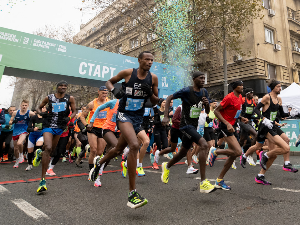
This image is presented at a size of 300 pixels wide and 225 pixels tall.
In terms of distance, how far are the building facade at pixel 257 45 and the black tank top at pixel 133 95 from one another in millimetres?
16408

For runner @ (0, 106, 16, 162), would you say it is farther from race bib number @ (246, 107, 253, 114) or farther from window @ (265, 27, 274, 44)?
window @ (265, 27, 274, 44)

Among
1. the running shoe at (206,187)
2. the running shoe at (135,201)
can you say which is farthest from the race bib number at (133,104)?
the running shoe at (206,187)

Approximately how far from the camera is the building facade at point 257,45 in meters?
19.4

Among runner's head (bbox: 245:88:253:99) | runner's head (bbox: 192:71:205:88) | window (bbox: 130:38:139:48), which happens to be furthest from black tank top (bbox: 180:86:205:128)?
window (bbox: 130:38:139:48)

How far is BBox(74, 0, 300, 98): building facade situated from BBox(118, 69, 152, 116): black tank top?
16.4 m

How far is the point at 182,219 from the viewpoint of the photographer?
2.68m

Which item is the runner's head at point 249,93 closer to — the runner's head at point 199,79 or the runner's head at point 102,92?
the runner's head at point 199,79

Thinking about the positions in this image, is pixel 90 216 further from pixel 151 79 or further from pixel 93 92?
pixel 93 92

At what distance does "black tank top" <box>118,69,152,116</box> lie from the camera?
3.32m

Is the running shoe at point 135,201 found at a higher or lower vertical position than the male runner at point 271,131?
lower

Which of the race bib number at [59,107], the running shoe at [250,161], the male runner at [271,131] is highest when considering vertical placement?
the race bib number at [59,107]

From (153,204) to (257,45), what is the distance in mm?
20401

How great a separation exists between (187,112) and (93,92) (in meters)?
23.7

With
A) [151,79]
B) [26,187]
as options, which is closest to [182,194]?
[151,79]
